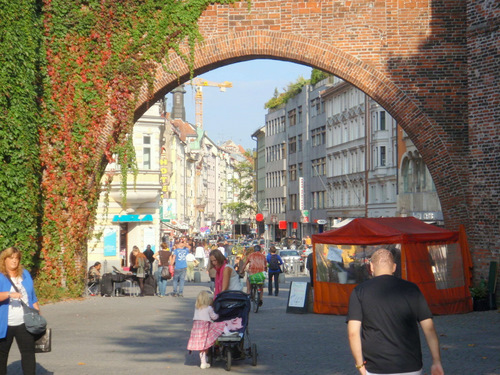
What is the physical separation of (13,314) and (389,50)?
14350 mm

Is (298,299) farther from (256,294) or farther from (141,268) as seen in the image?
(141,268)

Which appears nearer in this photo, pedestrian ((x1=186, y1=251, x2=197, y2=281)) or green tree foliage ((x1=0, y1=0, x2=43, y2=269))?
green tree foliage ((x1=0, y1=0, x2=43, y2=269))

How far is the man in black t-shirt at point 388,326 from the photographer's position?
623 centimetres

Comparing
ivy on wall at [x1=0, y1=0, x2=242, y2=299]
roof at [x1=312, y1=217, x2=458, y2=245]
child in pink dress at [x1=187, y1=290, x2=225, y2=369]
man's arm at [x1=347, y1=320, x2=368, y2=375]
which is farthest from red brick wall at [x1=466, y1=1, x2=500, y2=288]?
man's arm at [x1=347, y1=320, x2=368, y2=375]

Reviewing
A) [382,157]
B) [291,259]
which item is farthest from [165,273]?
[382,157]

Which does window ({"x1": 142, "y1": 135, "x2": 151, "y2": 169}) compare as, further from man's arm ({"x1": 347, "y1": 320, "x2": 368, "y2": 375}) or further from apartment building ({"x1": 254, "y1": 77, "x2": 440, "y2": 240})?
man's arm ({"x1": 347, "y1": 320, "x2": 368, "y2": 375})

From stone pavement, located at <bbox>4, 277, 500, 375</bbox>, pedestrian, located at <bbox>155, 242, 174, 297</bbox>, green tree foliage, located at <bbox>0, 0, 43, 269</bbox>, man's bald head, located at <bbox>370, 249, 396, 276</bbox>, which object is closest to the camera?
man's bald head, located at <bbox>370, 249, 396, 276</bbox>

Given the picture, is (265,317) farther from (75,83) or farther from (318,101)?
(318,101)

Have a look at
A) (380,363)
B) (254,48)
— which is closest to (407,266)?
(254,48)

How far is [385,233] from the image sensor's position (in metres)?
19.1

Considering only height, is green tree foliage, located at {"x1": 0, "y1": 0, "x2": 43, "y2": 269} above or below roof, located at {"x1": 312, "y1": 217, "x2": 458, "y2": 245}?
above

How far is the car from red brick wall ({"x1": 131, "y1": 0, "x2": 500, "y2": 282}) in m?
23.8

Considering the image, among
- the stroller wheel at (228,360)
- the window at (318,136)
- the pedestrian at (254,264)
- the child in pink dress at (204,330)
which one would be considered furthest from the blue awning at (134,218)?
the window at (318,136)

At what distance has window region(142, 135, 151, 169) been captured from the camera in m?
48.9
